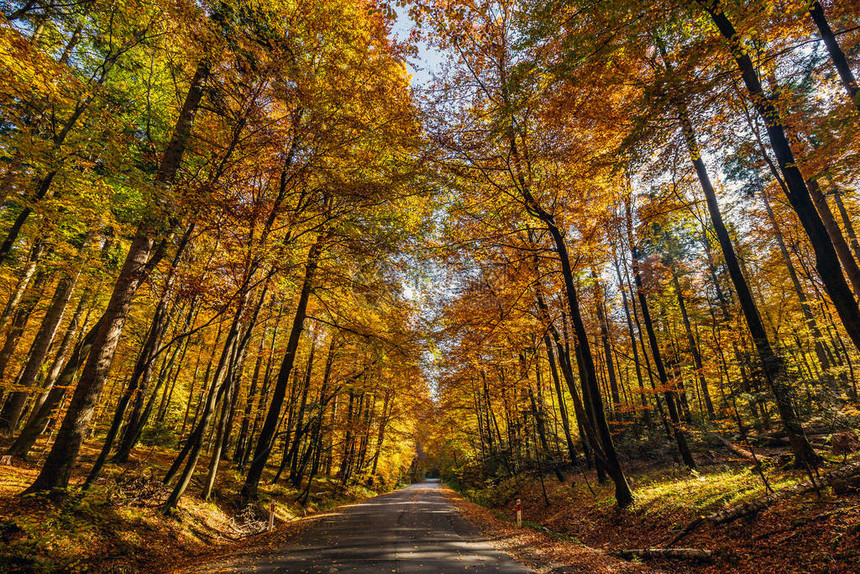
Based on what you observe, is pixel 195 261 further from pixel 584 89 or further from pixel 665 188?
pixel 665 188

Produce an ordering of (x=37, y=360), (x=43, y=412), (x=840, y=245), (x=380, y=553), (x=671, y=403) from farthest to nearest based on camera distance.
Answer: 1. (x=671, y=403)
2. (x=37, y=360)
3. (x=43, y=412)
4. (x=840, y=245)
5. (x=380, y=553)

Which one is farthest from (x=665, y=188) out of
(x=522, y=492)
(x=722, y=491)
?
(x=522, y=492)

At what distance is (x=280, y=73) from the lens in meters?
7.49

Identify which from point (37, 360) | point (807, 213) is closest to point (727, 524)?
point (807, 213)

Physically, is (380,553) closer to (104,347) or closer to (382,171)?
(104,347)

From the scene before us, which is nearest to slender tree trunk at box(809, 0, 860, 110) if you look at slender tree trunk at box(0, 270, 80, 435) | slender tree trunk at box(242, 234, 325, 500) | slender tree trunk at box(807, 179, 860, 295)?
slender tree trunk at box(807, 179, 860, 295)

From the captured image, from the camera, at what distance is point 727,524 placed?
6.26 m

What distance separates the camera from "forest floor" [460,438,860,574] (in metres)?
4.75

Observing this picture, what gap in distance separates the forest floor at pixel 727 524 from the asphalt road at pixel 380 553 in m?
2.77

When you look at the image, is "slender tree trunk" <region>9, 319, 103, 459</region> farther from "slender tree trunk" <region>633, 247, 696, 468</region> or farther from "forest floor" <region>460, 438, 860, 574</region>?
"slender tree trunk" <region>633, 247, 696, 468</region>

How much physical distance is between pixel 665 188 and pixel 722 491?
7795 mm

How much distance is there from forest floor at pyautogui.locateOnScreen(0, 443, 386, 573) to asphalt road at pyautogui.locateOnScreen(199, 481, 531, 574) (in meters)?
1.23

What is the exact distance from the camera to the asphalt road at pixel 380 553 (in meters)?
5.93

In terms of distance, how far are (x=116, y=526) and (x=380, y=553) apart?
5.19 m
